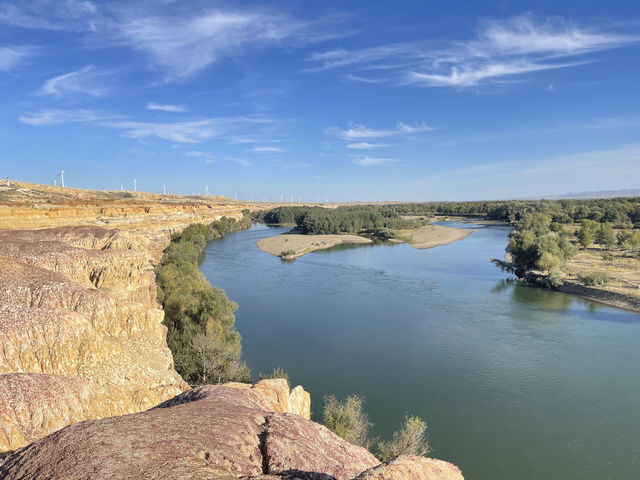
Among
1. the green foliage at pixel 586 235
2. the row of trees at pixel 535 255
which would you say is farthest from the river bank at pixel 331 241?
the row of trees at pixel 535 255

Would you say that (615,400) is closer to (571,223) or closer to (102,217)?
(102,217)

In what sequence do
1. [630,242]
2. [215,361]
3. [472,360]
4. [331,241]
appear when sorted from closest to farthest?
[215,361] < [472,360] < [630,242] < [331,241]

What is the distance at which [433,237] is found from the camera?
282 ft

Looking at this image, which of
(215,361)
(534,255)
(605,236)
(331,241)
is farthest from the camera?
(331,241)

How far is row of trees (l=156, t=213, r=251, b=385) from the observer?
765 inches

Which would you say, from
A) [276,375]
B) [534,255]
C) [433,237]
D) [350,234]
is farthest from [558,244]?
[350,234]

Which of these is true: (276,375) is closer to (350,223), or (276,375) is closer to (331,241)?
(331,241)

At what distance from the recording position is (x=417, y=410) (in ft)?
60.5

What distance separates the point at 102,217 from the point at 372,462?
121 ft

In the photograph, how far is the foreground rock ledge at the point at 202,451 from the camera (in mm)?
4340

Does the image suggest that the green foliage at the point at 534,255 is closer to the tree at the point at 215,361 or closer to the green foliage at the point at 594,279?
the green foliage at the point at 594,279

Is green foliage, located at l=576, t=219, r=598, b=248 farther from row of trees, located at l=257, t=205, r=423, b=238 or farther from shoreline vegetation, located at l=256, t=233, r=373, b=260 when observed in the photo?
shoreline vegetation, located at l=256, t=233, r=373, b=260

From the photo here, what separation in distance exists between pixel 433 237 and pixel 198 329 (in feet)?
237

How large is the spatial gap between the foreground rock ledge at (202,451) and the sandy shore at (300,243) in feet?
180
